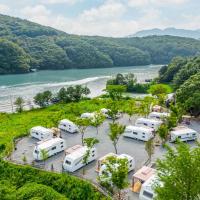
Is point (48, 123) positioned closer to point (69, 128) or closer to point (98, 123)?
point (69, 128)


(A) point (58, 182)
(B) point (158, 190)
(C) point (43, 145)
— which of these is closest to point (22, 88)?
(C) point (43, 145)

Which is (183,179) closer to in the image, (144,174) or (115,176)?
(115,176)

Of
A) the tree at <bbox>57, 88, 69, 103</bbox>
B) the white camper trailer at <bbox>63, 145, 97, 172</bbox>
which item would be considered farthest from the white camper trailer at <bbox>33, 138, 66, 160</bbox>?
the tree at <bbox>57, 88, 69, 103</bbox>

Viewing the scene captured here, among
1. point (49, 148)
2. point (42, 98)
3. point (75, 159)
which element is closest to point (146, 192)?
point (75, 159)

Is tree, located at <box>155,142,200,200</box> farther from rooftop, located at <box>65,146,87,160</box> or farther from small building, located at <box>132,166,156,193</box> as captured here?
rooftop, located at <box>65,146,87,160</box>

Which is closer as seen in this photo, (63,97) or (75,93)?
(63,97)

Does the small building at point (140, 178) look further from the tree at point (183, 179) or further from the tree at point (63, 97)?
the tree at point (63, 97)

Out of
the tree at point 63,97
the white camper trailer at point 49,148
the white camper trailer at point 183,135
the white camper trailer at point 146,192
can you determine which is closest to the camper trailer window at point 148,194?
the white camper trailer at point 146,192
